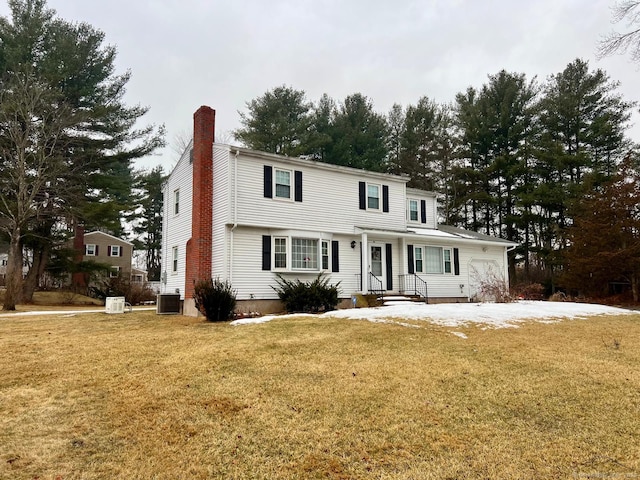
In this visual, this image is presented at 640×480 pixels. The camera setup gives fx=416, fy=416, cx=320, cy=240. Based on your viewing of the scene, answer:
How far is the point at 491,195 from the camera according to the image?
31359 millimetres

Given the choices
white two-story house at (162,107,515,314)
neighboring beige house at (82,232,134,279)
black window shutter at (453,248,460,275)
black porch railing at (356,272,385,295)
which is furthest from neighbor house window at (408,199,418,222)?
neighboring beige house at (82,232,134,279)

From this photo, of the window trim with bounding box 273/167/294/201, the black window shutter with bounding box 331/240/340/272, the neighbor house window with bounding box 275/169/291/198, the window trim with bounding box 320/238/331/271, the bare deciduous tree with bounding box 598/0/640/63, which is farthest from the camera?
the black window shutter with bounding box 331/240/340/272

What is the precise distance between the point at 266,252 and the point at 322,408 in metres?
10.0

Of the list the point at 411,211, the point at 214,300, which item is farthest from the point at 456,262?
the point at 214,300

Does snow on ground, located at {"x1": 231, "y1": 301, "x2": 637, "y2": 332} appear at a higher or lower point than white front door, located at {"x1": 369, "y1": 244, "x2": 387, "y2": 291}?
lower

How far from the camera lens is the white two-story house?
45.6ft

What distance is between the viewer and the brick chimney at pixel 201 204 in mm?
14031

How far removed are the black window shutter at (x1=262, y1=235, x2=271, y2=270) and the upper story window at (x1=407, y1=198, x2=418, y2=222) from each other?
8296 mm

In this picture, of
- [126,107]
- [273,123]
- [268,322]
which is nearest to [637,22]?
[268,322]

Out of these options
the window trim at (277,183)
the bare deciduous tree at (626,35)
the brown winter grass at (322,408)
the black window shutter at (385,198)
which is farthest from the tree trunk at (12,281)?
the bare deciduous tree at (626,35)

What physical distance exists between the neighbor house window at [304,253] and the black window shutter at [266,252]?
86 cm

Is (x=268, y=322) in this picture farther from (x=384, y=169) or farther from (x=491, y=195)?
(x=491, y=195)

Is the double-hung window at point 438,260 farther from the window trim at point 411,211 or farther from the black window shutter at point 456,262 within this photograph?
the window trim at point 411,211

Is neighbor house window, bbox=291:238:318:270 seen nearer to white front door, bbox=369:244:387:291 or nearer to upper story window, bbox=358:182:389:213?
white front door, bbox=369:244:387:291
